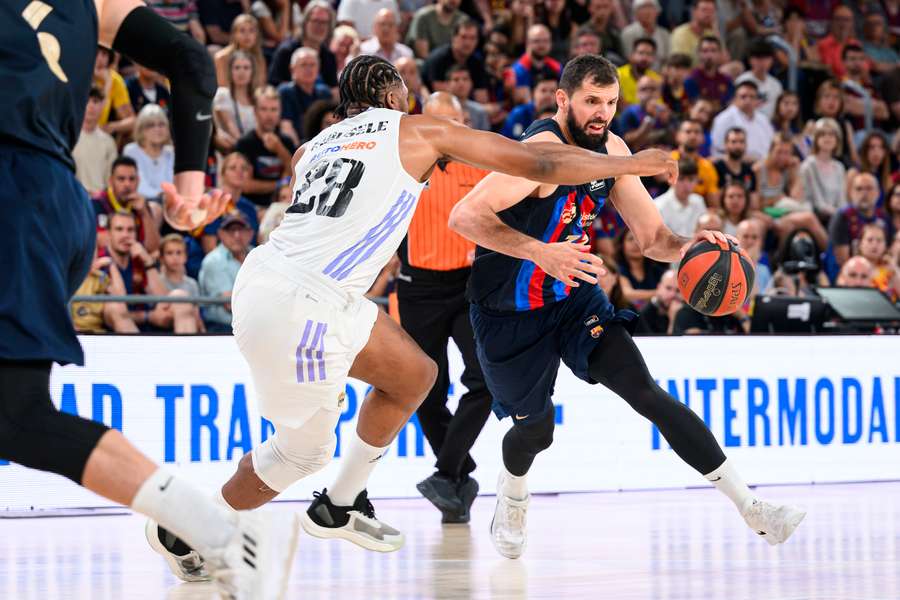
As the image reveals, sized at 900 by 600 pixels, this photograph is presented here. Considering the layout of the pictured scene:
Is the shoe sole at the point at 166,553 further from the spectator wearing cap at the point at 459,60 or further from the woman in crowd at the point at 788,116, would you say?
the woman in crowd at the point at 788,116

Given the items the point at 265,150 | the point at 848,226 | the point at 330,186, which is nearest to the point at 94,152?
the point at 265,150

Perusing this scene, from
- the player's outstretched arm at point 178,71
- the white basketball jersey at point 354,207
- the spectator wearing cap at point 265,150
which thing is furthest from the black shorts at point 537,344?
the spectator wearing cap at point 265,150

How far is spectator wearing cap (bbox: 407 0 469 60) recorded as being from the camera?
48.5 ft

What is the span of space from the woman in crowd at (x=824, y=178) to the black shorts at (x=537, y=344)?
9.16m

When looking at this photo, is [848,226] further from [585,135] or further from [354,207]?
[354,207]

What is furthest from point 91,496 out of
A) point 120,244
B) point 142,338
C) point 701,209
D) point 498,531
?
point 701,209

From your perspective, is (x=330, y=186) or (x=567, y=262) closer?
(x=330, y=186)

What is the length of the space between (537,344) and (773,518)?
4.48 ft

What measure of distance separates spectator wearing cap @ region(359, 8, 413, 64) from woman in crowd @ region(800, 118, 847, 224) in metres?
4.61

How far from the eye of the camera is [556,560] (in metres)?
Result: 6.35

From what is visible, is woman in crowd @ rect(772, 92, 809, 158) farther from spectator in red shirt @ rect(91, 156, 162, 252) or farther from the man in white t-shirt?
spectator in red shirt @ rect(91, 156, 162, 252)

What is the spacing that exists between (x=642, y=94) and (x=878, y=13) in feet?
19.0

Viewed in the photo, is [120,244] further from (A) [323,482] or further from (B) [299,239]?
(B) [299,239]

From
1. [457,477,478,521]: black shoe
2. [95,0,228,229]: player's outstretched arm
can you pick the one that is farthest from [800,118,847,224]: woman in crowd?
[95,0,228,229]: player's outstretched arm
